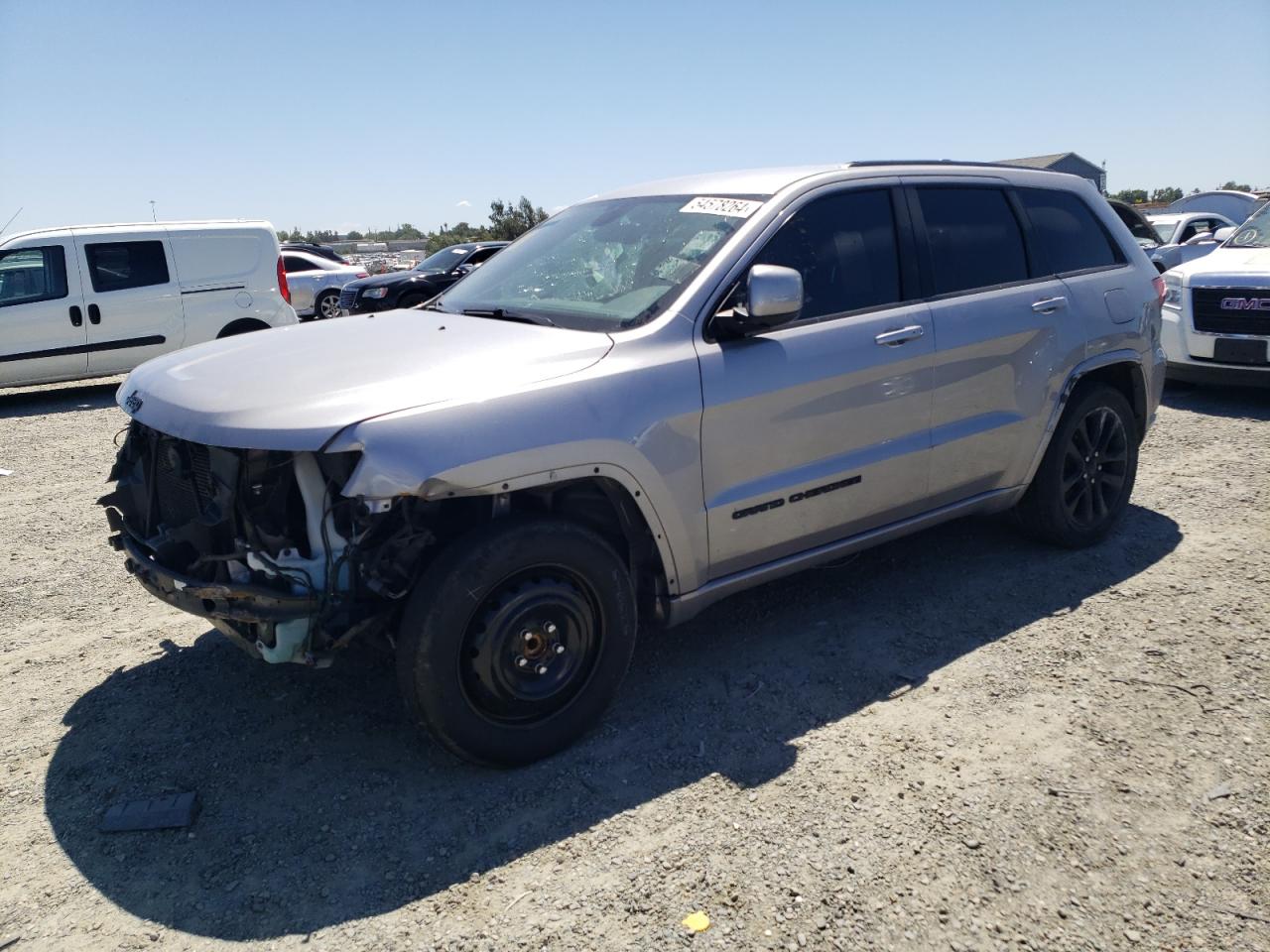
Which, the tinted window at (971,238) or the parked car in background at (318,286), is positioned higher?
the parked car in background at (318,286)

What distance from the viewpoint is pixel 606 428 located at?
122 inches

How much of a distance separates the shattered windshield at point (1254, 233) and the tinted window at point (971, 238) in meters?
6.25

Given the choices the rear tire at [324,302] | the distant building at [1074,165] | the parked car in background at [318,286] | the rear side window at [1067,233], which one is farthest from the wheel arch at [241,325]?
the distant building at [1074,165]

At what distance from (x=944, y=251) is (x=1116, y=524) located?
1999mm

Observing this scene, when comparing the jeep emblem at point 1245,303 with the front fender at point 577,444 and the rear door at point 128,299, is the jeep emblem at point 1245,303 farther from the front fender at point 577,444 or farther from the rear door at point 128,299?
the rear door at point 128,299

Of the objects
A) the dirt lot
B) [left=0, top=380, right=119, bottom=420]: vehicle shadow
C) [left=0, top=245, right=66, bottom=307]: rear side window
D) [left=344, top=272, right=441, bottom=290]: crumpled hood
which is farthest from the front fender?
[left=344, top=272, right=441, bottom=290]: crumpled hood

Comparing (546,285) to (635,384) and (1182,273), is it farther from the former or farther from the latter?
(1182,273)

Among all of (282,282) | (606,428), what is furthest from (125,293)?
(606,428)

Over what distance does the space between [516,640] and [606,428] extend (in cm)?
75

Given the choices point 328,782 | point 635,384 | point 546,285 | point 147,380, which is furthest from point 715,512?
point 147,380

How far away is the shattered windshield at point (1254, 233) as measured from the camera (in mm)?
9180

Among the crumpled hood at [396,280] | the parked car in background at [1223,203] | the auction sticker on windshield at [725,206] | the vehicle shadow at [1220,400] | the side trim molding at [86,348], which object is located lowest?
the vehicle shadow at [1220,400]

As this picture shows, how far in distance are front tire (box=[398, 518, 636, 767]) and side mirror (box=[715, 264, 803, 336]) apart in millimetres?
952

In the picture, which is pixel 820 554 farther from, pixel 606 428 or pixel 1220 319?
pixel 1220 319
